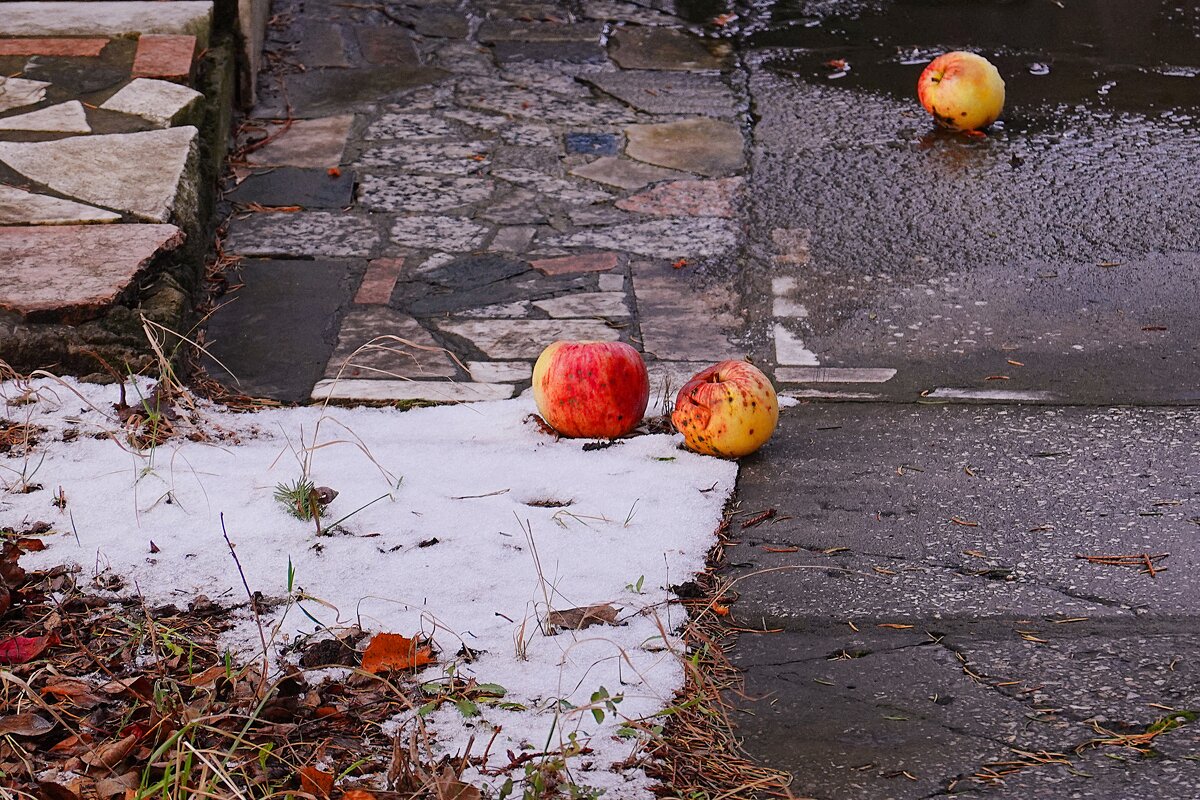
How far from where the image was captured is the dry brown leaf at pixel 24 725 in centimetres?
197

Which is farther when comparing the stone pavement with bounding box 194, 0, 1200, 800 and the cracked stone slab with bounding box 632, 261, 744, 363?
the cracked stone slab with bounding box 632, 261, 744, 363

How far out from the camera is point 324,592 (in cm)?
241

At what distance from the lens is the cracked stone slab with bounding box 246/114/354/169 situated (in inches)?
194

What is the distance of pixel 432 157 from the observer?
198 inches

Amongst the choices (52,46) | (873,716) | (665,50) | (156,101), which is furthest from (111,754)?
(665,50)

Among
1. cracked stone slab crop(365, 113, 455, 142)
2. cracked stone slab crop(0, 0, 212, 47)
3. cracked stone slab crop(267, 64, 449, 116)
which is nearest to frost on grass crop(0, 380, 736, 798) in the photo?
cracked stone slab crop(365, 113, 455, 142)

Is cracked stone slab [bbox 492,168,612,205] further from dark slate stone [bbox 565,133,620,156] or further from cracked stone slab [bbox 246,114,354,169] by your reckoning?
cracked stone slab [bbox 246,114,354,169]

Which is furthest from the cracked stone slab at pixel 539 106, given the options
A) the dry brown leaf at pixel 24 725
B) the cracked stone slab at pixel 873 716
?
the dry brown leaf at pixel 24 725

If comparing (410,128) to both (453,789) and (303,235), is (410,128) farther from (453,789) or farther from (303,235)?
(453,789)

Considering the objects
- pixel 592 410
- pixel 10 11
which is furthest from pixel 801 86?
pixel 10 11

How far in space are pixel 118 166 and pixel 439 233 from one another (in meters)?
1.11

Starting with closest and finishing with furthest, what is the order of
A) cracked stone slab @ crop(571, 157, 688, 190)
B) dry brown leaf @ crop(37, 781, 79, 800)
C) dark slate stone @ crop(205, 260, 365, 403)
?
dry brown leaf @ crop(37, 781, 79, 800)
dark slate stone @ crop(205, 260, 365, 403)
cracked stone slab @ crop(571, 157, 688, 190)

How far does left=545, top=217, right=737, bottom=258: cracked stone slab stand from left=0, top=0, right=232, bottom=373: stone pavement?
1.35 m

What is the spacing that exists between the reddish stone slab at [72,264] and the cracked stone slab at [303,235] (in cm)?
59
